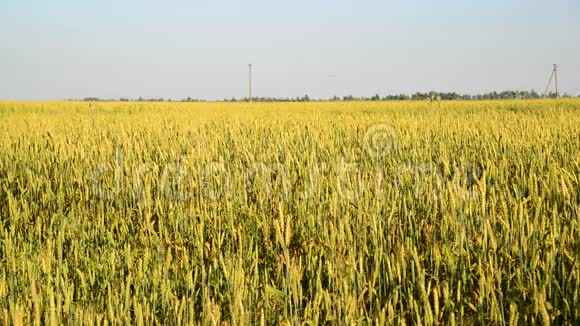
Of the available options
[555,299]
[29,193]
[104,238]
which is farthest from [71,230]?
[555,299]

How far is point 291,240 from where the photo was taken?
2.67 metres

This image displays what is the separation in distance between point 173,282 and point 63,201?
5.44 ft

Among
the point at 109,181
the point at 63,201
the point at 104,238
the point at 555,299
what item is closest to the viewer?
the point at 555,299

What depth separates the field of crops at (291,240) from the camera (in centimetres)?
178

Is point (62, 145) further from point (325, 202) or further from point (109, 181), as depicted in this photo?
point (325, 202)

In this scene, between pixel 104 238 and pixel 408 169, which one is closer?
pixel 104 238

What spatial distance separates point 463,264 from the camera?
2051 millimetres

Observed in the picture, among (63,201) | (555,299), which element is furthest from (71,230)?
(555,299)

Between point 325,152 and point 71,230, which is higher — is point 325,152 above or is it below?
above

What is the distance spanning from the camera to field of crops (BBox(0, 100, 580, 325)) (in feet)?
5.85

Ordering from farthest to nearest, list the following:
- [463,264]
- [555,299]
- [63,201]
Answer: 1. [63,201]
2. [463,264]
3. [555,299]

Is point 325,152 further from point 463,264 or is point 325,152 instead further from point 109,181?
point 463,264

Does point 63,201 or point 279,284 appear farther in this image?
point 63,201

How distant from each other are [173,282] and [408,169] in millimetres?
1937
